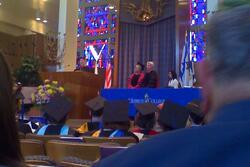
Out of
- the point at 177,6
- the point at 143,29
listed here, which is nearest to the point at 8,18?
the point at 143,29

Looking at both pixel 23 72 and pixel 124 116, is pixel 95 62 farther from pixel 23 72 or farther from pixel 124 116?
pixel 124 116

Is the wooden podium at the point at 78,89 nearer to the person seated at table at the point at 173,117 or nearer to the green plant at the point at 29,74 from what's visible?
the green plant at the point at 29,74

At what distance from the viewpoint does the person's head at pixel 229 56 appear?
0.79 m

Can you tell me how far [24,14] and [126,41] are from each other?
4.22 m

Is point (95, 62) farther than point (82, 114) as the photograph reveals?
Yes

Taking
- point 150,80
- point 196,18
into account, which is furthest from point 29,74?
point 196,18

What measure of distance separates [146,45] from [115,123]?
12774 millimetres

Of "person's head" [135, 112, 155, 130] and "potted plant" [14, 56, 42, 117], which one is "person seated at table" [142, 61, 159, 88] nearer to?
"potted plant" [14, 56, 42, 117]

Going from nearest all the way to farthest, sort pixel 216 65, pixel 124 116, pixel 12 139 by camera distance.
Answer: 1. pixel 216 65
2. pixel 12 139
3. pixel 124 116

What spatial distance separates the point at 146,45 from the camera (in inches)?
702

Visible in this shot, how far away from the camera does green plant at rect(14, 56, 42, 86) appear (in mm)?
10258

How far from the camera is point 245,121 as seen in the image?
0.73 metres

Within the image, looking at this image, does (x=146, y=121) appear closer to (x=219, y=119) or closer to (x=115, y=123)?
(x=115, y=123)

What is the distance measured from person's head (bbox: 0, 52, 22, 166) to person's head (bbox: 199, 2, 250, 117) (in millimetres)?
718
